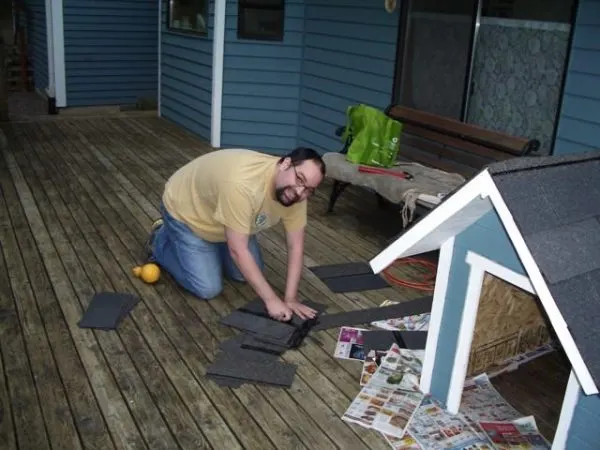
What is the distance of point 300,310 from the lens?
362 cm

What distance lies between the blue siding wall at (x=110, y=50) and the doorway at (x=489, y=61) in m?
6.42

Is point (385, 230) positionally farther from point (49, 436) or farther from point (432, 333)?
point (49, 436)

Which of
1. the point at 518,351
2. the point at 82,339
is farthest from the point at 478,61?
the point at 82,339

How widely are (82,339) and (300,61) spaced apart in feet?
16.3

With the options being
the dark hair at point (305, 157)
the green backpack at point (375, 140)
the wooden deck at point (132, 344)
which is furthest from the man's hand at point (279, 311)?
the green backpack at point (375, 140)

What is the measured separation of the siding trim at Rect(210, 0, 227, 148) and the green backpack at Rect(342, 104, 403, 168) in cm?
278

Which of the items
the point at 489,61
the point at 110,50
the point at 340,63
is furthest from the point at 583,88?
the point at 110,50

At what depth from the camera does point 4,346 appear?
3.25m

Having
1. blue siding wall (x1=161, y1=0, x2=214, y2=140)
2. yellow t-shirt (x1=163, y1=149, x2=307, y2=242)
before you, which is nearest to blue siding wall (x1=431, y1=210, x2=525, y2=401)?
yellow t-shirt (x1=163, y1=149, x2=307, y2=242)

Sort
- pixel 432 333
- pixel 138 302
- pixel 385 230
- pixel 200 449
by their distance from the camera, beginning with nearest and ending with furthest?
pixel 200 449 → pixel 432 333 → pixel 138 302 → pixel 385 230

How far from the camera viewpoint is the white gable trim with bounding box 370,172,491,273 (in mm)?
2359

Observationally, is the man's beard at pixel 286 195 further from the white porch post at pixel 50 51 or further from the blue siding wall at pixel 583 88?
the white porch post at pixel 50 51

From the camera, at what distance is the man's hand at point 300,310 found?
3607 mm

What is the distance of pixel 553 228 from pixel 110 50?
9965 mm
